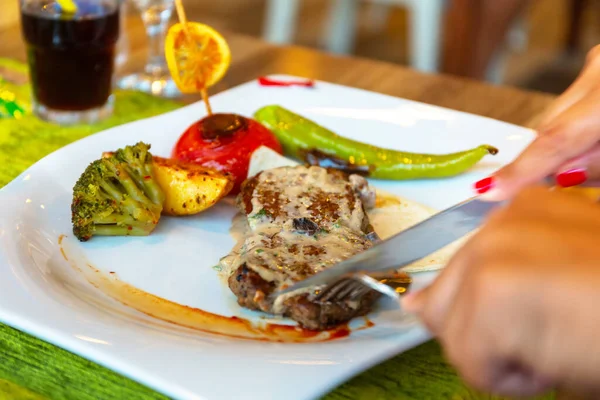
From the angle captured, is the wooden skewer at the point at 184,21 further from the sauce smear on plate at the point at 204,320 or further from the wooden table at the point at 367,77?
the sauce smear on plate at the point at 204,320

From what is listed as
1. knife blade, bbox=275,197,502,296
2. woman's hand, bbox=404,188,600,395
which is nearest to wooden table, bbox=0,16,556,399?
knife blade, bbox=275,197,502,296

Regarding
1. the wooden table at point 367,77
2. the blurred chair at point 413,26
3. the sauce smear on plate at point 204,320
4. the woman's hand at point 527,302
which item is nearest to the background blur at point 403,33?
the blurred chair at point 413,26

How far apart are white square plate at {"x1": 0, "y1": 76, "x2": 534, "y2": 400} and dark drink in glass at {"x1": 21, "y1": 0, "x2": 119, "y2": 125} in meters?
0.39

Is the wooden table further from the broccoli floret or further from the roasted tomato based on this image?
the broccoli floret

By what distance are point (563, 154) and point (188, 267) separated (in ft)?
2.71

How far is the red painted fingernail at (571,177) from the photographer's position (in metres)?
1.51

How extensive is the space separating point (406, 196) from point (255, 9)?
6203mm

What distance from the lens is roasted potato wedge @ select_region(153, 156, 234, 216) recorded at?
1.80m

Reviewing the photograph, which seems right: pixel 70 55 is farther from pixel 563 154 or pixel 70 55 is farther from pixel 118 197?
pixel 563 154

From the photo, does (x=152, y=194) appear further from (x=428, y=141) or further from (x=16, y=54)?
(x=16, y=54)

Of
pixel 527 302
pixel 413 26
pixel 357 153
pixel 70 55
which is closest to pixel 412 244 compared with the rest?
pixel 527 302

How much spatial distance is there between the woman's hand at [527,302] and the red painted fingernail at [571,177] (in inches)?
25.5

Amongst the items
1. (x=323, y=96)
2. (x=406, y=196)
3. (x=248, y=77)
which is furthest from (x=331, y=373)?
(x=248, y=77)

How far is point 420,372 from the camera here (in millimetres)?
1350
